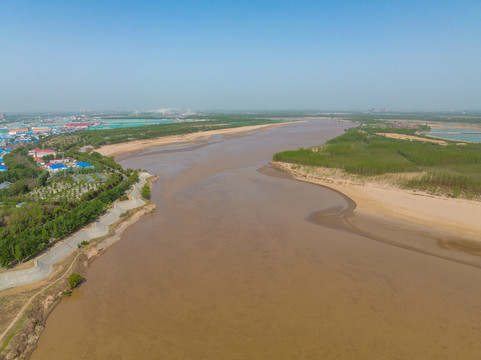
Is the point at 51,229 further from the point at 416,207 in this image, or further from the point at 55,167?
the point at 416,207

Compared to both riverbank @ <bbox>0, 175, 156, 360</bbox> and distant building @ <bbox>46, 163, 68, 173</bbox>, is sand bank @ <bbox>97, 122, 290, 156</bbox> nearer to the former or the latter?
distant building @ <bbox>46, 163, 68, 173</bbox>

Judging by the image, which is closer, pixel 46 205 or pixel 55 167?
pixel 46 205

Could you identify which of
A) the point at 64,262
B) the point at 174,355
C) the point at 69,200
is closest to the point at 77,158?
the point at 69,200

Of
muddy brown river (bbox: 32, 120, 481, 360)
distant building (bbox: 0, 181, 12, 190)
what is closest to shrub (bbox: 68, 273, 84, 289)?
muddy brown river (bbox: 32, 120, 481, 360)

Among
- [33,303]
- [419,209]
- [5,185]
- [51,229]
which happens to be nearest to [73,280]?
[33,303]

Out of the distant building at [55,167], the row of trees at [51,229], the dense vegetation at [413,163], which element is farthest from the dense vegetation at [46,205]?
the dense vegetation at [413,163]

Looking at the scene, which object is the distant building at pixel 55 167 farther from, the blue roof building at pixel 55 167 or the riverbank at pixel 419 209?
the riverbank at pixel 419 209

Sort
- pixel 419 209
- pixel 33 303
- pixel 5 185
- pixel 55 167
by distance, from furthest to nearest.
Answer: pixel 55 167 → pixel 5 185 → pixel 419 209 → pixel 33 303

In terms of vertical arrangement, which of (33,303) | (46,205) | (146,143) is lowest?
(33,303)

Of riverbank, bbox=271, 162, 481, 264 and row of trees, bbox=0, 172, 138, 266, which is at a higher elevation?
row of trees, bbox=0, 172, 138, 266
